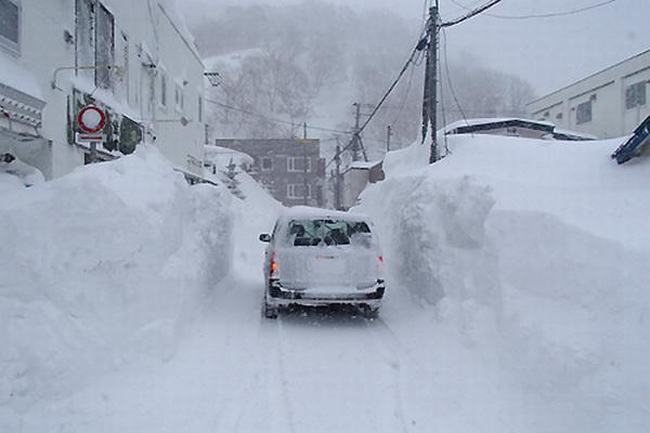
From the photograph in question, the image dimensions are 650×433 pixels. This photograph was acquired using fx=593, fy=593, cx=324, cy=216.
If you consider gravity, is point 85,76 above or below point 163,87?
below

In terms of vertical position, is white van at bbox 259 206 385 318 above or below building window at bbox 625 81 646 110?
below

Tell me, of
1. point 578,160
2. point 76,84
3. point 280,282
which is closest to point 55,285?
point 280,282

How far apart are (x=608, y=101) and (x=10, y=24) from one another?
33723 millimetres

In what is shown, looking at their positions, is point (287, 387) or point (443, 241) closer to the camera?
point (287, 387)

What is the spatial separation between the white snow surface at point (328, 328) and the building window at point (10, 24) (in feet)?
9.90

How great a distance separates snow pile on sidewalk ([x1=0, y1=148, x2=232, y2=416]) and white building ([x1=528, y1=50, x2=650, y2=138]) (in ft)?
89.4

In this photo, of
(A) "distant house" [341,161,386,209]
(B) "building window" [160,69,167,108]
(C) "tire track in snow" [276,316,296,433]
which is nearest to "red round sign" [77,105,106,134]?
(C) "tire track in snow" [276,316,296,433]

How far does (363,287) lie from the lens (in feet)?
27.2

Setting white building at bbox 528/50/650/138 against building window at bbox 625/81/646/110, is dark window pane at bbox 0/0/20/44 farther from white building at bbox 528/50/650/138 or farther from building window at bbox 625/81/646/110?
building window at bbox 625/81/646/110

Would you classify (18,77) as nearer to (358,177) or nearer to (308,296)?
(308,296)

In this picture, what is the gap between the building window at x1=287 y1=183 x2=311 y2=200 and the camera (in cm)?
5841

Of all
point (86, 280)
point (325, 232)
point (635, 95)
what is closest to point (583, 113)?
point (635, 95)

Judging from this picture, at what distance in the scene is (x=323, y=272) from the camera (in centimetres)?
822

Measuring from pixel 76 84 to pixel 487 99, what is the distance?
65288 millimetres
